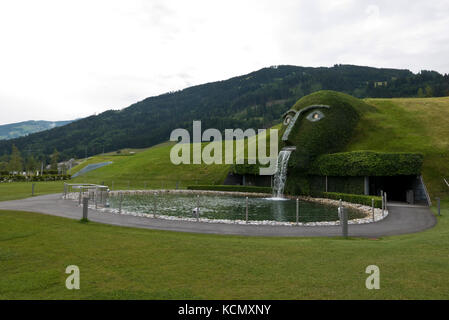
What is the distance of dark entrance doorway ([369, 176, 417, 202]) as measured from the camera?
3137cm

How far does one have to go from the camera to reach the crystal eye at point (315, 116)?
38.7 m

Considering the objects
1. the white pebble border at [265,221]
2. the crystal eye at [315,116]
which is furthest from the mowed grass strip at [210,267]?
the crystal eye at [315,116]

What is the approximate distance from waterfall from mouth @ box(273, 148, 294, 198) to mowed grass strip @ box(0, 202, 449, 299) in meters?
25.7

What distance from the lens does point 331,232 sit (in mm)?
14930

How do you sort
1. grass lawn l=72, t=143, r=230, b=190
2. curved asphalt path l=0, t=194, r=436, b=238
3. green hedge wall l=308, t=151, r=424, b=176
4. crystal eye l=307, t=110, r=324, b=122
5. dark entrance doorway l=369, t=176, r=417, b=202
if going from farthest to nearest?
1. grass lawn l=72, t=143, r=230, b=190
2. crystal eye l=307, t=110, r=324, b=122
3. dark entrance doorway l=369, t=176, r=417, b=202
4. green hedge wall l=308, t=151, r=424, b=176
5. curved asphalt path l=0, t=194, r=436, b=238

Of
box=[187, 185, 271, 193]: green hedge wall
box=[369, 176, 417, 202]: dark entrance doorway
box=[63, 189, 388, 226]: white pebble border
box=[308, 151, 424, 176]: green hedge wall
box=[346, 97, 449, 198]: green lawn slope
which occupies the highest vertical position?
box=[346, 97, 449, 198]: green lawn slope

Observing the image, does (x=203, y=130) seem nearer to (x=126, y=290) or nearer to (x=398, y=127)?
(x=398, y=127)

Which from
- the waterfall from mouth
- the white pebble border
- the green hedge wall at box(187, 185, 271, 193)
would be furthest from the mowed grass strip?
the green hedge wall at box(187, 185, 271, 193)

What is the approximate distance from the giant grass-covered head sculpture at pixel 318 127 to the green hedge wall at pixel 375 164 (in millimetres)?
3783

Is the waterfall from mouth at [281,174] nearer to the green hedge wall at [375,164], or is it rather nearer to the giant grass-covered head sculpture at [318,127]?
the giant grass-covered head sculpture at [318,127]

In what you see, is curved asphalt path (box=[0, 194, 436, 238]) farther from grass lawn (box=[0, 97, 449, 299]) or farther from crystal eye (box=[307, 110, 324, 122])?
crystal eye (box=[307, 110, 324, 122])
